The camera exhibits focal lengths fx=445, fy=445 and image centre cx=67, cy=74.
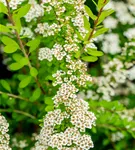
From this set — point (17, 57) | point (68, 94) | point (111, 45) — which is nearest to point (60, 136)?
point (68, 94)

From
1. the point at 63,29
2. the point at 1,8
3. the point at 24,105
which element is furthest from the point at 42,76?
the point at 1,8

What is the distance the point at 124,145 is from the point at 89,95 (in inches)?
22.7

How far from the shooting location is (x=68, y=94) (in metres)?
2.30

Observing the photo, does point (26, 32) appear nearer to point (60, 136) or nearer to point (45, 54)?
point (45, 54)

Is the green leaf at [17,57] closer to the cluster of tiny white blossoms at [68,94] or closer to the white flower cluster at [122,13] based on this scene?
the cluster of tiny white blossoms at [68,94]

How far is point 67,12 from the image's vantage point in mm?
2523

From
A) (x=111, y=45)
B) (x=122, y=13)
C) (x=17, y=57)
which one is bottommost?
(x=111, y=45)

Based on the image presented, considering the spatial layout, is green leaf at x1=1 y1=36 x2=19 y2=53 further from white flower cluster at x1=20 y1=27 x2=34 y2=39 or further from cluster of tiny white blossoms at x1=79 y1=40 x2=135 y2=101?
cluster of tiny white blossoms at x1=79 y1=40 x2=135 y2=101

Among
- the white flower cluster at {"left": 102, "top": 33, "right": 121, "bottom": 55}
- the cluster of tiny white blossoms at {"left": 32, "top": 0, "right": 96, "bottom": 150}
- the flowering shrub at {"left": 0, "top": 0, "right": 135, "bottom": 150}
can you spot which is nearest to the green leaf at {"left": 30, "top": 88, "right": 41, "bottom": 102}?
the flowering shrub at {"left": 0, "top": 0, "right": 135, "bottom": 150}

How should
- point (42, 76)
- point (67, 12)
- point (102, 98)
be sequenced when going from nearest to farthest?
point (67, 12), point (42, 76), point (102, 98)

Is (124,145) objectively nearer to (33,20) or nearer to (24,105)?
(24,105)

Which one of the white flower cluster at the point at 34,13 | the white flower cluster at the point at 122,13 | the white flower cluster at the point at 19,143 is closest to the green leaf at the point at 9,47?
the white flower cluster at the point at 34,13

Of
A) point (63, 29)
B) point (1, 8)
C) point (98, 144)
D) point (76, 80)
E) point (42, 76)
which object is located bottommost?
point (98, 144)

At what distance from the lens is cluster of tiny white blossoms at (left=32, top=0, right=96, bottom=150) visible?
2.25m
